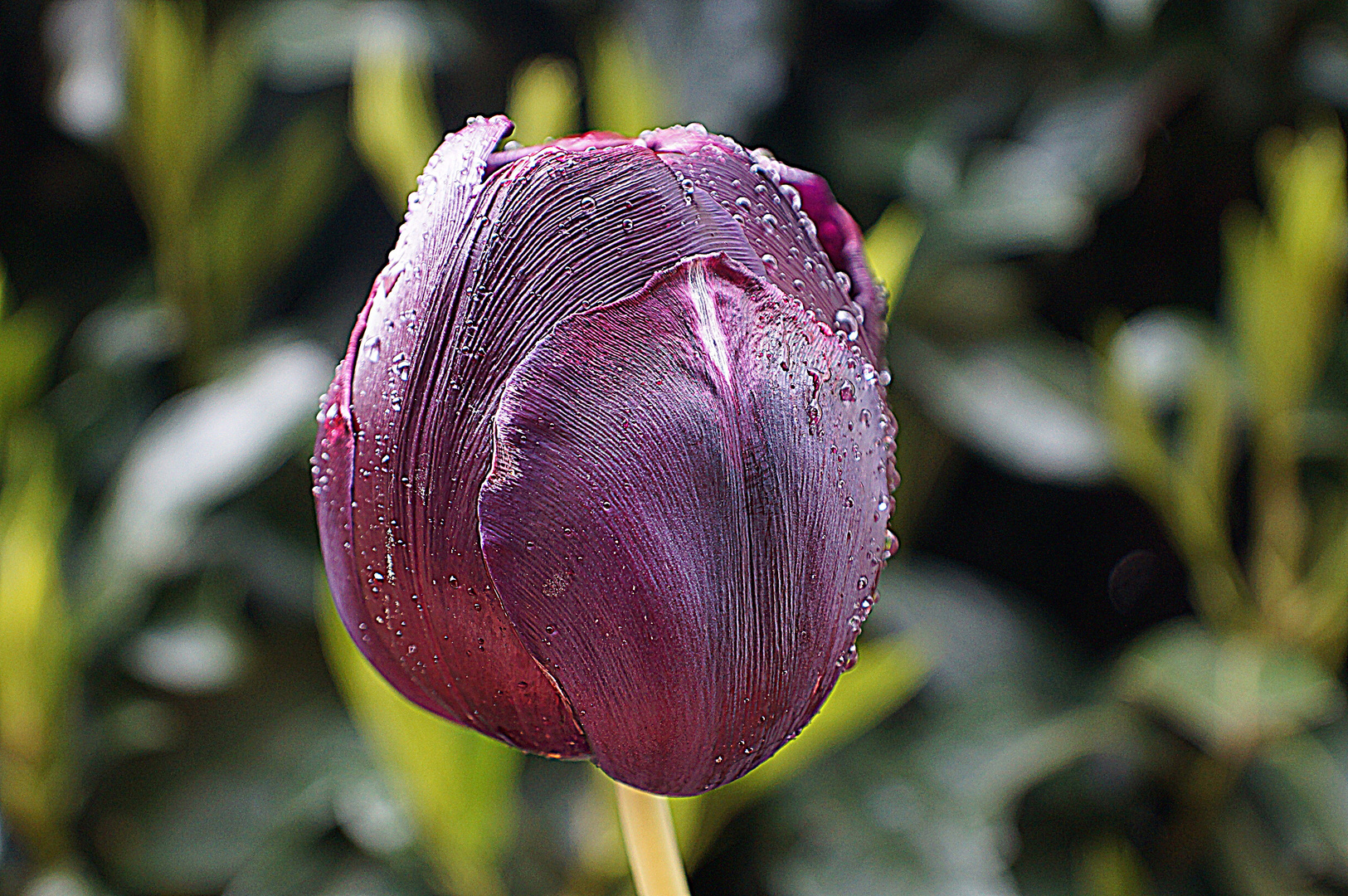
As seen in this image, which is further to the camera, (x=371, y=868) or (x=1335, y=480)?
(x=1335, y=480)

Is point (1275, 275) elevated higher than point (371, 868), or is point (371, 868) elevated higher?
point (1275, 275)

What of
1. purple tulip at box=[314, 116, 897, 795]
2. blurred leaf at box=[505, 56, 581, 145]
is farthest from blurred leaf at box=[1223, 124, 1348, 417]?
purple tulip at box=[314, 116, 897, 795]

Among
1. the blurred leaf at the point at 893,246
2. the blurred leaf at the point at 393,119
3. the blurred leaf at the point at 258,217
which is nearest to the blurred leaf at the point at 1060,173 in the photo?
the blurred leaf at the point at 893,246

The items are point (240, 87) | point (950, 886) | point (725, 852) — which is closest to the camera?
point (950, 886)

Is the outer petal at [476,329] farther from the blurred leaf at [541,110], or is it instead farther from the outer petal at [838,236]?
the blurred leaf at [541,110]

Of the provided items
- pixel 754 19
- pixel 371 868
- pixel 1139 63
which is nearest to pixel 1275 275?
pixel 1139 63

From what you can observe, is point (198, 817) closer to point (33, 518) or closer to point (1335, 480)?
point (33, 518)
